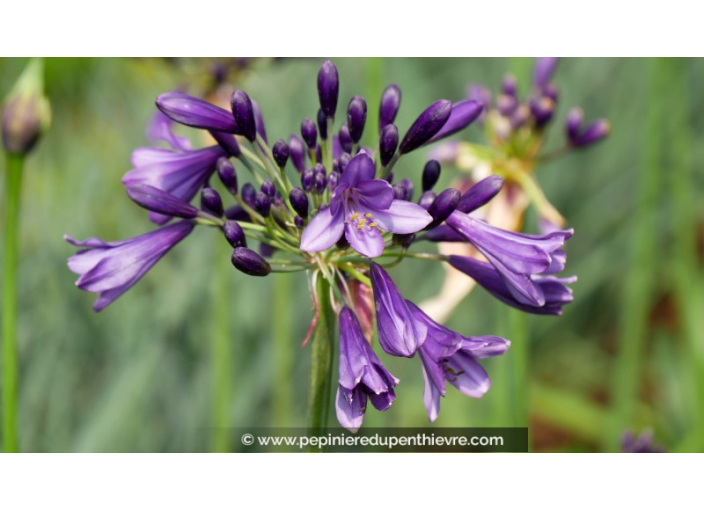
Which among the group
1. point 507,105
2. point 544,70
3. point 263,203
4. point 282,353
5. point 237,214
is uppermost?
point 544,70

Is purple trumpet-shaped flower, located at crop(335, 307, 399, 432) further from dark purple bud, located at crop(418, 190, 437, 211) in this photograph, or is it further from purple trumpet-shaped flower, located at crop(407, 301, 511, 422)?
dark purple bud, located at crop(418, 190, 437, 211)

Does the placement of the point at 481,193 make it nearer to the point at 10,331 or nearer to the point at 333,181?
the point at 333,181

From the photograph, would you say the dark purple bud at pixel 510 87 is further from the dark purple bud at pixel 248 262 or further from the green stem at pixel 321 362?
the dark purple bud at pixel 248 262

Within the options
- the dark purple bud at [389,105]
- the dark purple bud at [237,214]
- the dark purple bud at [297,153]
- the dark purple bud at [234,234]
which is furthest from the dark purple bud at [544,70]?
the dark purple bud at [234,234]

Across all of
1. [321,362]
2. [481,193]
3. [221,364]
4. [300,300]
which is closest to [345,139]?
[481,193]

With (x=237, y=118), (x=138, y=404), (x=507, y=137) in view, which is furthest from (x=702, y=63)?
(x=237, y=118)

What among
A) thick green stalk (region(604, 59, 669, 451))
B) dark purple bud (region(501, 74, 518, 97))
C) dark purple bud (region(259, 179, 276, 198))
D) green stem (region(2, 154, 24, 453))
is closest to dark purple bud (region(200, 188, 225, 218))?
dark purple bud (region(259, 179, 276, 198))
